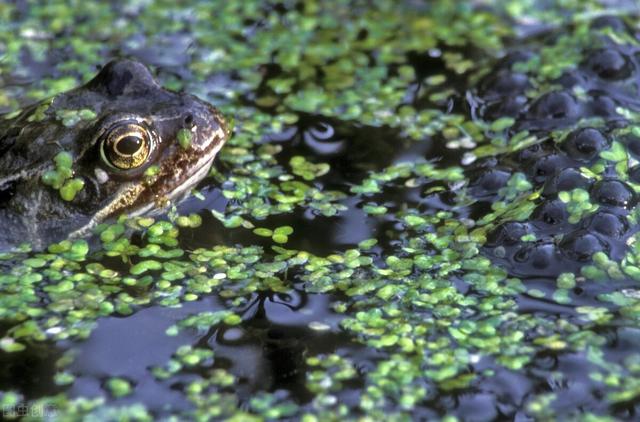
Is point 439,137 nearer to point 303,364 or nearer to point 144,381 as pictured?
Answer: point 303,364

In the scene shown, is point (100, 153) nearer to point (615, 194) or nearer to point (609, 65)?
point (615, 194)

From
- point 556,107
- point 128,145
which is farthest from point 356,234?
point 556,107

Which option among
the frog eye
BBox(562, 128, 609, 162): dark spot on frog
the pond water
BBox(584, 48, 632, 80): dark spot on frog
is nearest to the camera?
the pond water

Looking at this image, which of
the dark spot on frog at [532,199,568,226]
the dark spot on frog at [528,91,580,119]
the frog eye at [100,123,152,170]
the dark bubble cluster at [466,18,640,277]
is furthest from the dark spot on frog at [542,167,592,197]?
the frog eye at [100,123,152,170]

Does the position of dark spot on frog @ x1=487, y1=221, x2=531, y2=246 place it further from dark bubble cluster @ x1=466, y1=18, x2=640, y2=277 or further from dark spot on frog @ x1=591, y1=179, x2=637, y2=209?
dark spot on frog @ x1=591, y1=179, x2=637, y2=209

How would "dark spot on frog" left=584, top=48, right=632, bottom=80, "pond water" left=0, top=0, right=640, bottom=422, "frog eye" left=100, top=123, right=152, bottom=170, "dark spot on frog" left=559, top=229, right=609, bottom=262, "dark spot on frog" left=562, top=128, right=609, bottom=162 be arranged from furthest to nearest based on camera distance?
1. "dark spot on frog" left=584, top=48, right=632, bottom=80
2. "dark spot on frog" left=562, top=128, right=609, bottom=162
3. "frog eye" left=100, top=123, right=152, bottom=170
4. "dark spot on frog" left=559, top=229, right=609, bottom=262
5. "pond water" left=0, top=0, right=640, bottom=422

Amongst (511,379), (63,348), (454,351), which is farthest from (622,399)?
(63,348)
